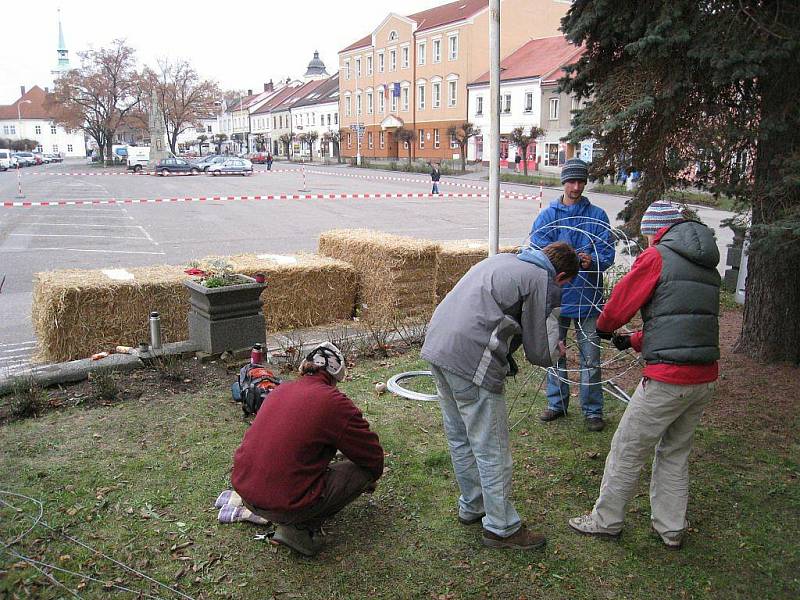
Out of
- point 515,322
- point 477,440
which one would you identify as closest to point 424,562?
point 477,440

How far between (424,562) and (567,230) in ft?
9.51

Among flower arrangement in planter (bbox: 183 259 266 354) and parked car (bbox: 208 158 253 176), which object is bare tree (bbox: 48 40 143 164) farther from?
flower arrangement in planter (bbox: 183 259 266 354)

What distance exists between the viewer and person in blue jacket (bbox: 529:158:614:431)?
5.44 m

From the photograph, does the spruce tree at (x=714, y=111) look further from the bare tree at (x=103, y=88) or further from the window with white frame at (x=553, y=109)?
the bare tree at (x=103, y=88)

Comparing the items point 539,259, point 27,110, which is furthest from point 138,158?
point 27,110

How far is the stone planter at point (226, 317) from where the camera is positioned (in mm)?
6934

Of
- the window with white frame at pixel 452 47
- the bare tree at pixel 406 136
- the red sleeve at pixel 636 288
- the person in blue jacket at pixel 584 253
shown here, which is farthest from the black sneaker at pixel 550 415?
the window with white frame at pixel 452 47

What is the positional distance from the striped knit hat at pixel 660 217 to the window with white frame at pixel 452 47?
207 ft

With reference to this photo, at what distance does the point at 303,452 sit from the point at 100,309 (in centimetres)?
439

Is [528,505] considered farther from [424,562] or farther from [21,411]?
[21,411]

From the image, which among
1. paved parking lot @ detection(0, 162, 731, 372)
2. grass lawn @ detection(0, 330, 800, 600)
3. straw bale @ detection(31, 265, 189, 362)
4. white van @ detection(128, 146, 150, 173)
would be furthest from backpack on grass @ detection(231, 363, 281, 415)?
white van @ detection(128, 146, 150, 173)

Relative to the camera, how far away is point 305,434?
3637 millimetres

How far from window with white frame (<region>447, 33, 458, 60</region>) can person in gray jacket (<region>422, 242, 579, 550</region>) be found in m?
63.3

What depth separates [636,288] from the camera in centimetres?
377
